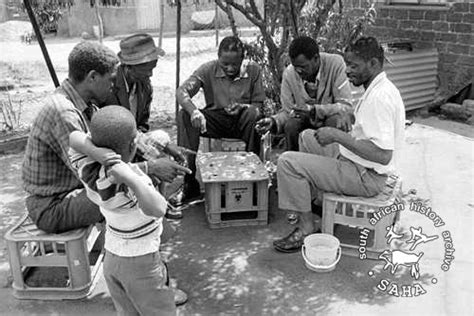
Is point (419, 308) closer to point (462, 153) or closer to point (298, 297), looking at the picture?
point (298, 297)

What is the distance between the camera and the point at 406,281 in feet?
10.5

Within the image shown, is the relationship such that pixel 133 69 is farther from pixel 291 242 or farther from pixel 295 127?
pixel 291 242

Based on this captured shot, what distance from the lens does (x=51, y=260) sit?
3.02 m

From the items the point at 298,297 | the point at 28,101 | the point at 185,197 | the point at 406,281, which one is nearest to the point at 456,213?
the point at 406,281

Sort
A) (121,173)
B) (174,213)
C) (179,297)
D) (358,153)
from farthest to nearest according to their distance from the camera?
(174,213) → (358,153) → (179,297) → (121,173)

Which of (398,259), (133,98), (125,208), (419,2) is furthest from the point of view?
(419,2)

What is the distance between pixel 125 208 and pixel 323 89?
2399 millimetres

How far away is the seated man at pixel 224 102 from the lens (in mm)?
4297

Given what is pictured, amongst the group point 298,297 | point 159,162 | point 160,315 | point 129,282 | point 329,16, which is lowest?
point 298,297

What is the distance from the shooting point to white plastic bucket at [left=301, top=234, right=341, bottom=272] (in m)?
→ 3.28

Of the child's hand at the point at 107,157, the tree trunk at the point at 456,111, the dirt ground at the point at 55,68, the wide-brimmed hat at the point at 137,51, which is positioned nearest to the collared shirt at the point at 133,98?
the wide-brimmed hat at the point at 137,51

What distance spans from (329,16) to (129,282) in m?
4.56

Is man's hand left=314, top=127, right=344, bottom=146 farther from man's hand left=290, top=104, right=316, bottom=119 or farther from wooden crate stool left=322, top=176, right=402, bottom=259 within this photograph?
man's hand left=290, top=104, right=316, bottom=119

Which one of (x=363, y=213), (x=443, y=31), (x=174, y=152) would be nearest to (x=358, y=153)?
(x=363, y=213)
